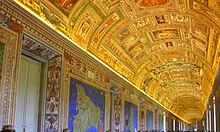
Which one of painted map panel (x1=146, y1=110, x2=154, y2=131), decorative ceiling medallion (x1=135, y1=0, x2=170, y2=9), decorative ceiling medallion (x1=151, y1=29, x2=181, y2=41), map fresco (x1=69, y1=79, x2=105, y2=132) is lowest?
painted map panel (x1=146, y1=110, x2=154, y2=131)

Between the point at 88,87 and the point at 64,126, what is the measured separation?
9.88 feet

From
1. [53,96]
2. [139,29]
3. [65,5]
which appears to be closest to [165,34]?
[139,29]

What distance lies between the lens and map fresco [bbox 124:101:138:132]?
21492mm

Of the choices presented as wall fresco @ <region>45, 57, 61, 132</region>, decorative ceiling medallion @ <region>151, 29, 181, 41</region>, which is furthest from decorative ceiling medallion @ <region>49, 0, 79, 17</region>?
decorative ceiling medallion @ <region>151, 29, 181, 41</region>

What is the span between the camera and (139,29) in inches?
688

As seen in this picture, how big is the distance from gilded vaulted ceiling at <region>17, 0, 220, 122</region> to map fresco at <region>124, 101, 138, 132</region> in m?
2.05

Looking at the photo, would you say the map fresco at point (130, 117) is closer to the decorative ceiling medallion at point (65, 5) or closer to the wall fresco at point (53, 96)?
the wall fresco at point (53, 96)

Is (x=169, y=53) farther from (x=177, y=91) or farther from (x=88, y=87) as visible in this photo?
(x=177, y=91)

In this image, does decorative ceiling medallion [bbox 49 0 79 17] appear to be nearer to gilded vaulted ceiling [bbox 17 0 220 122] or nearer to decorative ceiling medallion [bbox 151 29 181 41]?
gilded vaulted ceiling [bbox 17 0 220 122]

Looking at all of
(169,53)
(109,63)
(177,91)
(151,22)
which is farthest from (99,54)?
(177,91)

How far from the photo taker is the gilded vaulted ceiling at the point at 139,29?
494 inches

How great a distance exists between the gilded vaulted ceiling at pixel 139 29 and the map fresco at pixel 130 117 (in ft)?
6.72

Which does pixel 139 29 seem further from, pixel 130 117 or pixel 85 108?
pixel 130 117

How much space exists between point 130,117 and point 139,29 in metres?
7.85
